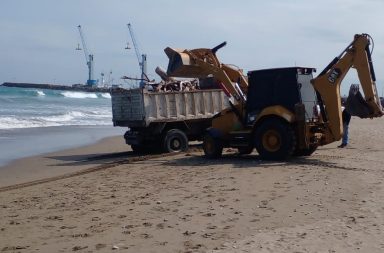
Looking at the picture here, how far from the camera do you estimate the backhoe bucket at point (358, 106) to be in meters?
14.0

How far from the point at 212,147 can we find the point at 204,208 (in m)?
6.80

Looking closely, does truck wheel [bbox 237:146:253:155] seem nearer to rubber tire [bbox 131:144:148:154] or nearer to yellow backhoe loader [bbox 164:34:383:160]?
yellow backhoe loader [bbox 164:34:383:160]

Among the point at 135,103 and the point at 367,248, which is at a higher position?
the point at 135,103

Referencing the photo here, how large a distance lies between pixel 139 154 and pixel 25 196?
794 centimetres

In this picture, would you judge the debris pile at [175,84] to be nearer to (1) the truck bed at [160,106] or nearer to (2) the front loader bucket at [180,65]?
(1) the truck bed at [160,106]

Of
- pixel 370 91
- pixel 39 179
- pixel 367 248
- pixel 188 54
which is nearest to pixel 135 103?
pixel 188 54

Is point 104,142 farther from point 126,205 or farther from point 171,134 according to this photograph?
point 126,205

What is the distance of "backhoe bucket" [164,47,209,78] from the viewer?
637 inches

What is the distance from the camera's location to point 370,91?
1390 cm

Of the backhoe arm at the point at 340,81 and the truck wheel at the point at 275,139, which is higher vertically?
the backhoe arm at the point at 340,81

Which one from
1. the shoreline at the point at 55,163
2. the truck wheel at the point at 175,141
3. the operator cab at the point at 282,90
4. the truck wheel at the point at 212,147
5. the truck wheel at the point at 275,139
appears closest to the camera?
the truck wheel at the point at 275,139

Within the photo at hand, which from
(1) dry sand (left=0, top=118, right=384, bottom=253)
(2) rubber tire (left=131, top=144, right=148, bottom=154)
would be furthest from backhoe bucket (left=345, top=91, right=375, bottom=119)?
(2) rubber tire (left=131, top=144, right=148, bottom=154)

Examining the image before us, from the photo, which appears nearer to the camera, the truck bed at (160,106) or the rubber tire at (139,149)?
the truck bed at (160,106)

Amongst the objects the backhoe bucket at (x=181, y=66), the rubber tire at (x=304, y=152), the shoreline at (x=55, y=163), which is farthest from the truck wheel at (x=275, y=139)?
the shoreline at (x=55, y=163)
